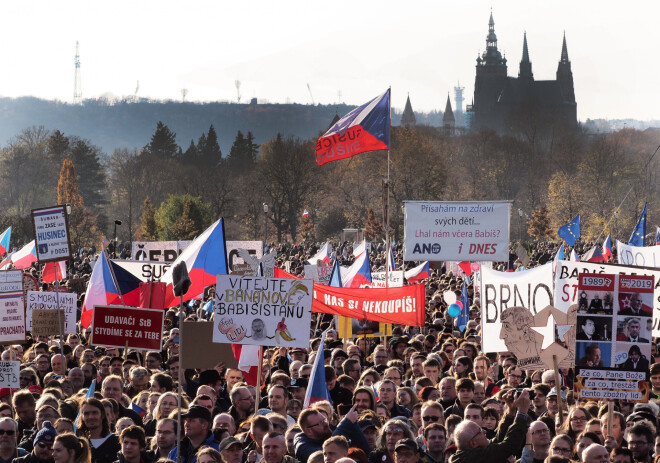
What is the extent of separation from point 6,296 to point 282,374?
420 centimetres

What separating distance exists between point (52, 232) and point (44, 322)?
135cm

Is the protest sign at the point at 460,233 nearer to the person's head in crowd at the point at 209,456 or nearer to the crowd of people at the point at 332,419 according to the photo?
the crowd of people at the point at 332,419

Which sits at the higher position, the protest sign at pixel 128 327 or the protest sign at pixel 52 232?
the protest sign at pixel 52 232

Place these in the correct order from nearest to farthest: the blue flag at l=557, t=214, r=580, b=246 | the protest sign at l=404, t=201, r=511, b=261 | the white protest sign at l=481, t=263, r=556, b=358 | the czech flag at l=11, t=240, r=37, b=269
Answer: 1. the white protest sign at l=481, t=263, r=556, b=358
2. the protest sign at l=404, t=201, r=511, b=261
3. the czech flag at l=11, t=240, r=37, b=269
4. the blue flag at l=557, t=214, r=580, b=246

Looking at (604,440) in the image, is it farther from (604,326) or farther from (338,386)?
(338,386)

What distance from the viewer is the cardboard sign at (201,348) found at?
490 inches

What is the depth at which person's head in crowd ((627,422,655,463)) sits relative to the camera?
325 inches

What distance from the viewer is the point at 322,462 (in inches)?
290

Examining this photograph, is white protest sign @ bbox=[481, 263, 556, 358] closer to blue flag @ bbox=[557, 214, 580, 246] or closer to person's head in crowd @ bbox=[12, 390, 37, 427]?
person's head in crowd @ bbox=[12, 390, 37, 427]

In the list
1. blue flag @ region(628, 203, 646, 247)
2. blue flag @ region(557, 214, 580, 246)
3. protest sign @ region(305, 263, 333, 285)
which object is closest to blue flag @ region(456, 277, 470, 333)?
protest sign @ region(305, 263, 333, 285)

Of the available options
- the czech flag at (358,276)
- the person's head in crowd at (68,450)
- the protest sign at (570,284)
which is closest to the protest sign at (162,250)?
the czech flag at (358,276)

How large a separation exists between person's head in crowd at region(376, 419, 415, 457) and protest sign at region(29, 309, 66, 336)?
335 inches

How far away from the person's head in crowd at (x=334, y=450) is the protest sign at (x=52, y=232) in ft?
27.4

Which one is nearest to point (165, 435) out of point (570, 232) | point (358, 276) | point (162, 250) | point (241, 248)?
point (358, 276)
